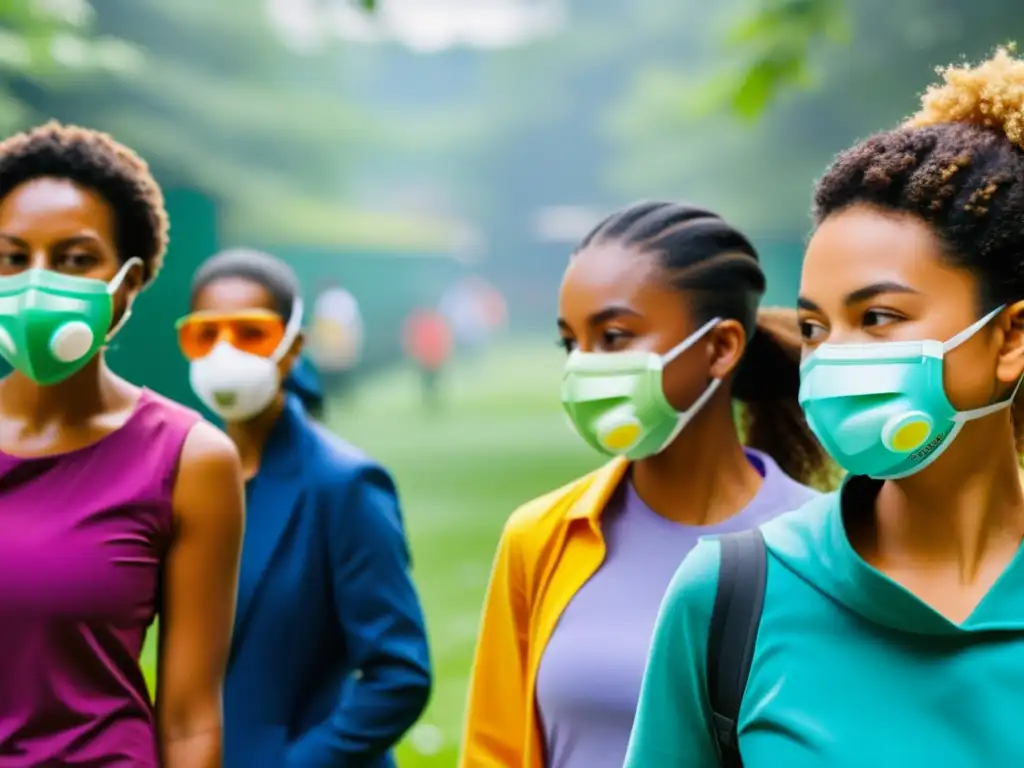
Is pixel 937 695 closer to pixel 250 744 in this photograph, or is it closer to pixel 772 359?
pixel 772 359

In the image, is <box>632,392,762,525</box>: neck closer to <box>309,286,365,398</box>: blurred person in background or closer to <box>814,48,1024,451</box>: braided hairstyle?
<box>814,48,1024,451</box>: braided hairstyle

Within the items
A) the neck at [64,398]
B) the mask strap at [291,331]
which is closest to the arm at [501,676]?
the neck at [64,398]

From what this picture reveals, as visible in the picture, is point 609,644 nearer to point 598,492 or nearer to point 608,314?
point 598,492

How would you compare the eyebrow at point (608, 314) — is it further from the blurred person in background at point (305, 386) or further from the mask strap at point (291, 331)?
the blurred person in background at point (305, 386)

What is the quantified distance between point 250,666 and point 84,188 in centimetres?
110

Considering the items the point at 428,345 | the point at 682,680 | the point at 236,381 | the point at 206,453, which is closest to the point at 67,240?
the point at 206,453

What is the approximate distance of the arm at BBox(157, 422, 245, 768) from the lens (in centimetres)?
230

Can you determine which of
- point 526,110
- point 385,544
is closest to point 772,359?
point 385,544

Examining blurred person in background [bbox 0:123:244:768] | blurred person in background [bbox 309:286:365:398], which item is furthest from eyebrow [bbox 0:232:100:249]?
blurred person in background [bbox 309:286:365:398]

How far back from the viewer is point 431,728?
7.22 m

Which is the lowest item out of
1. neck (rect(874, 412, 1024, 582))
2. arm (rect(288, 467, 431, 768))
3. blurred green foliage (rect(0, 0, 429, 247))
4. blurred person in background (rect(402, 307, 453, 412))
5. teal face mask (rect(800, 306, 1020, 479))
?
arm (rect(288, 467, 431, 768))

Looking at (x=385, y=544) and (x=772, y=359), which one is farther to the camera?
(x=385, y=544)

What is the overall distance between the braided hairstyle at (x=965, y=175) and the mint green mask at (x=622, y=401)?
69 centimetres

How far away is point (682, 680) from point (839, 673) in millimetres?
199
